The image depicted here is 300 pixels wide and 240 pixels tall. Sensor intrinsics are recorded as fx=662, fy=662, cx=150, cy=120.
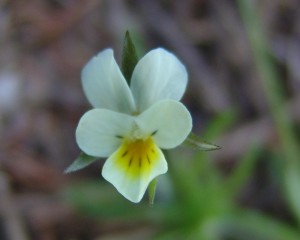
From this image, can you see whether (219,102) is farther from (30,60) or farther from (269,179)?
(30,60)

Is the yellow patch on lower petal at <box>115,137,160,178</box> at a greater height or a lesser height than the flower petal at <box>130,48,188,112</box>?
lesser

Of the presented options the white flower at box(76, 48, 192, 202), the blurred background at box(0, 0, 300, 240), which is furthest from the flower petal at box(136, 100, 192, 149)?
the blurred background at box(0, 0, 300, 240)

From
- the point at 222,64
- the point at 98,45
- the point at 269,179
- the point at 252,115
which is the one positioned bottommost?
the point at 269,179

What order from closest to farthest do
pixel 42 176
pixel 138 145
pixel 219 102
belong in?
1. pixel 138 145
2. pixel 42 176
3. pixel 219 102

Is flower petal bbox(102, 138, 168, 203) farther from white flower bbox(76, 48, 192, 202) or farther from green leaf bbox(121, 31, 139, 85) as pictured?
green leaf bbox(121, 31, 139, 85)

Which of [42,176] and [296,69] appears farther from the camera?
[296,69]

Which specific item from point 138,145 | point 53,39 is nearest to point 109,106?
point 138,145

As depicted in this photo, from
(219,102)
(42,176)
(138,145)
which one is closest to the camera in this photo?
(138,145)
